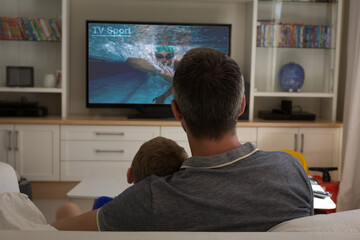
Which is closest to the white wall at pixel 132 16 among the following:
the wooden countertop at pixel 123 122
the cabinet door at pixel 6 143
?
the wooden countertop at pixel 123 122

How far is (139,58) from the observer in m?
4.61

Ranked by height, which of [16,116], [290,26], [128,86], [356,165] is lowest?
[356,165]

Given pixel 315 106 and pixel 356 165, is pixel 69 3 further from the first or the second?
pixel 356 165

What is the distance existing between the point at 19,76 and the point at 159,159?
3.24 metres

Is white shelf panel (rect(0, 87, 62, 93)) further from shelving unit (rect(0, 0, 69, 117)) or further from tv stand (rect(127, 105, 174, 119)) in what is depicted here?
tv stand (rect(127, 105, 174, 119))

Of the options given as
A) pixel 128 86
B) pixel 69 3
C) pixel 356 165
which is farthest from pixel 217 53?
pixel 69 3

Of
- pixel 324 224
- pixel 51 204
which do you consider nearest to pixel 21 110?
pixel 51 204

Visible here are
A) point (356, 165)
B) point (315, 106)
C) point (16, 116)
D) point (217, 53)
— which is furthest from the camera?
point (315, 106)

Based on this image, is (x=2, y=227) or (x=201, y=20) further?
(x=201, y=20)

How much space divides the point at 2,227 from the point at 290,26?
3.85 m

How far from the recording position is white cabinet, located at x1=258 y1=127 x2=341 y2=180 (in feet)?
14.4

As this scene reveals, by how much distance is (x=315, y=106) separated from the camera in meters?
4.99

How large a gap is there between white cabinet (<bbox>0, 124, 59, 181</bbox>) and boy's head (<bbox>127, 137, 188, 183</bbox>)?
278 centimetres

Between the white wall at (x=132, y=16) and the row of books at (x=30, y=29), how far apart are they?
0.85 feet
